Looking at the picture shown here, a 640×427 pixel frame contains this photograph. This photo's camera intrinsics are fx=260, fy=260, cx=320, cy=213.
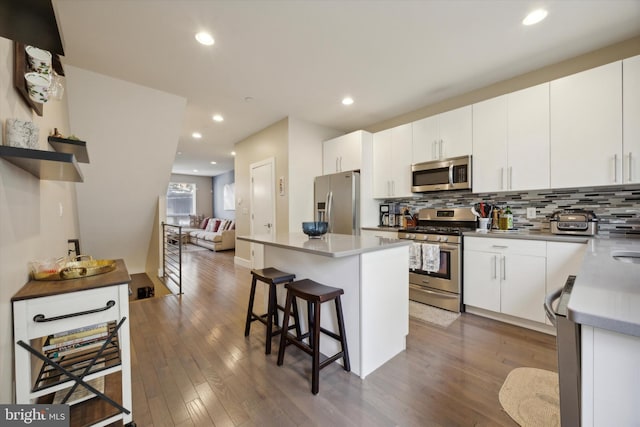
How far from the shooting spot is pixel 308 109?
3.84 m

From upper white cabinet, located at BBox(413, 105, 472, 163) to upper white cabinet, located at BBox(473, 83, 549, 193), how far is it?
0.33 ft

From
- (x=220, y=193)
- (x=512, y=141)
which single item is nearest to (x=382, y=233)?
(x=512, y=141)

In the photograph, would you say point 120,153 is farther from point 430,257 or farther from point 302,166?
point 430,257

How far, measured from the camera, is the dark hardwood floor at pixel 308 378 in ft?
4.76

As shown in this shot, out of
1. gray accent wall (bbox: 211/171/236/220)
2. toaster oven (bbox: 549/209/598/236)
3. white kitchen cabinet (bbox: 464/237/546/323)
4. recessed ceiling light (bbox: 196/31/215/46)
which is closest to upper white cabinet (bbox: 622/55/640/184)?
toaster oven (bbox: 549/209/598/236)

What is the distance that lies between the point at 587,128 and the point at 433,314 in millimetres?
2238

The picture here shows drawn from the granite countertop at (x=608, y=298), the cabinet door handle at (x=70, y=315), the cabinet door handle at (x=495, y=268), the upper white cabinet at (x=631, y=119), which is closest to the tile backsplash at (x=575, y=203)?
the upper white cabinet at (x=631, y=119)

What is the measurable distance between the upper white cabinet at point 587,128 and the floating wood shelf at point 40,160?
360 centimetres

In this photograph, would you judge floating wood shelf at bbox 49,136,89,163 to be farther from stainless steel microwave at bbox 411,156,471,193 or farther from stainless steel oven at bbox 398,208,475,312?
stainless steel microwave at bbox 411,156,471,193

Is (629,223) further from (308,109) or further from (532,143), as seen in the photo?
(308,109)

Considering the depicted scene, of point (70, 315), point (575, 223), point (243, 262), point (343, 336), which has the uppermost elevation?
point (575, 223)

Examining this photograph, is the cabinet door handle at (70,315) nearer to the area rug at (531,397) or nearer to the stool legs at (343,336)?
the stool legs at (343,336)

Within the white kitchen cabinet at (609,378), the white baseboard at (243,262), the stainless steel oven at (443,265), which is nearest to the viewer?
the white kitchen cabinet at (609,378)

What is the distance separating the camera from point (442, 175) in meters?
3.27
